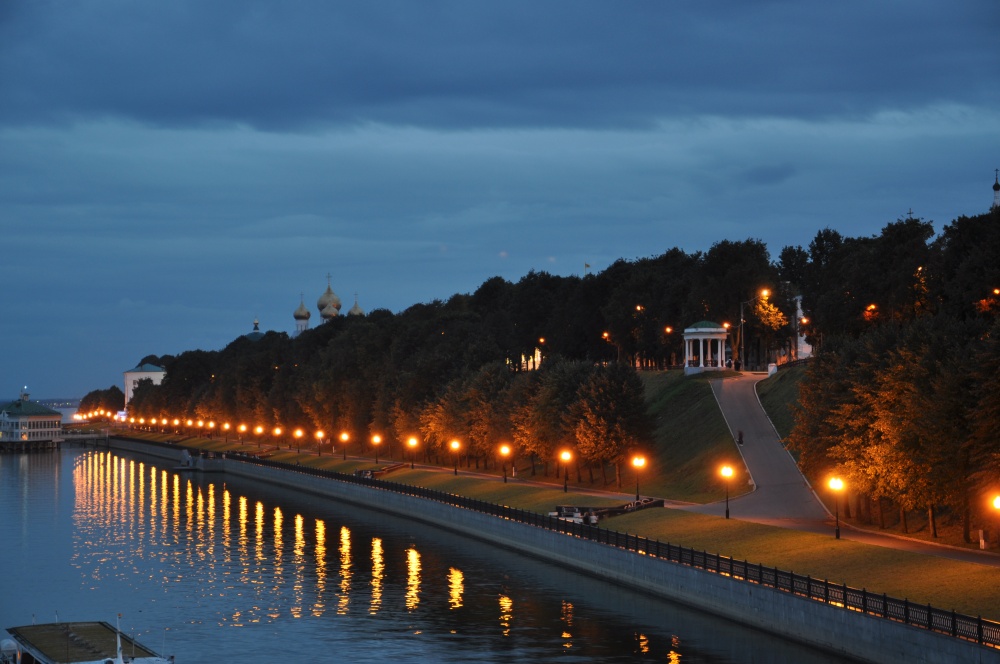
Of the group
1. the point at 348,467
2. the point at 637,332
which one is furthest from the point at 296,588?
the point at 637,332

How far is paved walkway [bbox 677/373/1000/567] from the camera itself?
58.2 metres

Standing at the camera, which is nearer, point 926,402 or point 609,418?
point 926,402

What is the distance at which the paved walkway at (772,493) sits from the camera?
5825 centimetres

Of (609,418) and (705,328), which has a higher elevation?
(705,328)

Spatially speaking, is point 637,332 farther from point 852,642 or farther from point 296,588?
point 852,642

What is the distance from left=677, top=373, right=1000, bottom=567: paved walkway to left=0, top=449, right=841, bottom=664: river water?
11.2 m

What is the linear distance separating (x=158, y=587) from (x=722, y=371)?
7308 centimetres

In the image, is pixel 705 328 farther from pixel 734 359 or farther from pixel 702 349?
pixel 734 359

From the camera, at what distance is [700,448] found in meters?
99.8

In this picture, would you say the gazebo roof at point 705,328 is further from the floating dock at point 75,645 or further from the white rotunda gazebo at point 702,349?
the floating dock at point 75,645

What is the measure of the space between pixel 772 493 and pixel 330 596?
32.5 metres

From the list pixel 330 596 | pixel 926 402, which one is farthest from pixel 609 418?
pixel 926 402

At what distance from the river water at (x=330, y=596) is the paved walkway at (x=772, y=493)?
1117cm

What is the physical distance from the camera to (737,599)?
52.7 meters
